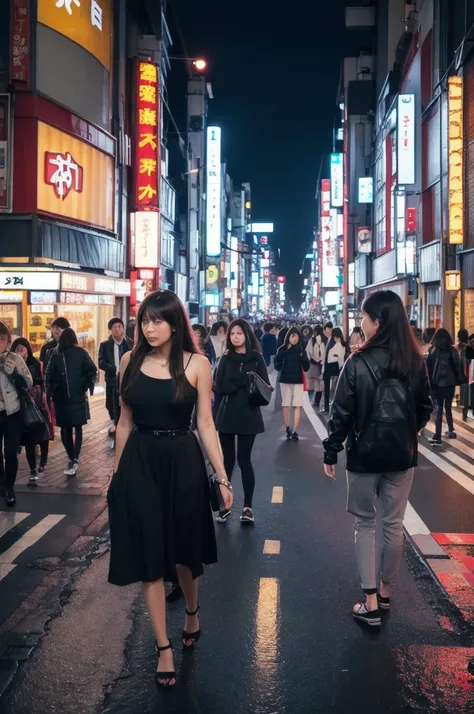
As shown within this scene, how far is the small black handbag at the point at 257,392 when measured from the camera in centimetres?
718

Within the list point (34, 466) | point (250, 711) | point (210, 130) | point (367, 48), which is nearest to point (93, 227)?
point (34, 466)

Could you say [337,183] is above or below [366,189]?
above

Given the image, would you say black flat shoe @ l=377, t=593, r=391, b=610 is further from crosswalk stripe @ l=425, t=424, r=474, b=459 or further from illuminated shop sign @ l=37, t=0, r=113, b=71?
illuminated shop sign @ l=37, t=0, r=113, b=71

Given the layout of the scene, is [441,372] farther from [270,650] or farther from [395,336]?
[270,650]

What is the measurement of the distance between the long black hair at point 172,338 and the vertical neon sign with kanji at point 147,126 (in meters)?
23.2

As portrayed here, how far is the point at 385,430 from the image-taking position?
14.8 feet

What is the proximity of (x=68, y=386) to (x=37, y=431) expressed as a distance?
1.15 meters

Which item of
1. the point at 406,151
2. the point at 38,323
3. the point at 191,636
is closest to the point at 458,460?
the point at 191,636

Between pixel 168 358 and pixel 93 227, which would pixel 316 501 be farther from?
pixel 93 227

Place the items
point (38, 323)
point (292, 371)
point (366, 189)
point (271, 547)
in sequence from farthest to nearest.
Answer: point (366, 189)
point (38, 323)
point (292, 371)
point (271, 547)

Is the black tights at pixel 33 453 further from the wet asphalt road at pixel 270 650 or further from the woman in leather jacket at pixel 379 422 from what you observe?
the woman in leather jacket at pixel 379 422

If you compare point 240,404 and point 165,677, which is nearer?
point 165,677

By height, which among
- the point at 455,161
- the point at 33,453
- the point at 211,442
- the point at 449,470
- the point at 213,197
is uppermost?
the point at 213,197

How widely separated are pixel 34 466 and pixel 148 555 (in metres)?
5.48
